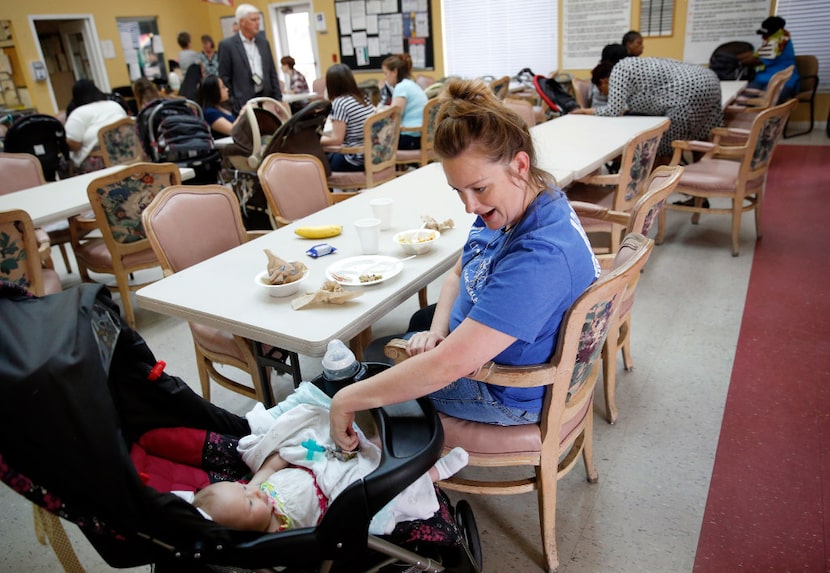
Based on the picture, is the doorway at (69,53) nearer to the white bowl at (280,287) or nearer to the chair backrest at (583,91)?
the chair backrest at (583,91)

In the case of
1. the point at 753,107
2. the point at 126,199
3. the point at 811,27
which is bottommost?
the point at 753,107

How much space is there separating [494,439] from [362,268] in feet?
2.15

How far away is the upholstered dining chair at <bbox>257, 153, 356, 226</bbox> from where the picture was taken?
2584mm

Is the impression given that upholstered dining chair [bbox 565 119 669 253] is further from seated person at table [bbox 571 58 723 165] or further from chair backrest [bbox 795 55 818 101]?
chair backrest [bbox 795 55 818 101]

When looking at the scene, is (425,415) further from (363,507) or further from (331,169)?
(331,169)

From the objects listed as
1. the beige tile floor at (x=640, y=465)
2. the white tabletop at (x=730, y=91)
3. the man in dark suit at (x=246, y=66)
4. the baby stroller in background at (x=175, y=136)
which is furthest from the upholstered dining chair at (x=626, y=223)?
→ the man in dark suit at (x=246, y=66)

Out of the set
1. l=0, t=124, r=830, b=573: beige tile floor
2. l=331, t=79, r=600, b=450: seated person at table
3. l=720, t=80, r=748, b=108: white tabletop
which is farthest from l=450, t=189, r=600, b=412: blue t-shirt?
l=720, t=80, r=748, b=108: white tabletop

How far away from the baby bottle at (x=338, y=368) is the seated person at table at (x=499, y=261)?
13cm

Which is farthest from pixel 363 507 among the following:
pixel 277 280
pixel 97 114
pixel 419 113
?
pixel 97 114

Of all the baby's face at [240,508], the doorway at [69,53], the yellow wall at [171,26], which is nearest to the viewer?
the baby's face at [240,508]

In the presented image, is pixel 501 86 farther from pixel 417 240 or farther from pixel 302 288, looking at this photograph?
pixel 302 288

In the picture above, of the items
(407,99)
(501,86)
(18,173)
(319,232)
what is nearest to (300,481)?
(319,232)

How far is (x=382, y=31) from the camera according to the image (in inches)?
340

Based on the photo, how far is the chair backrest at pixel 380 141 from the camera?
3.95m
